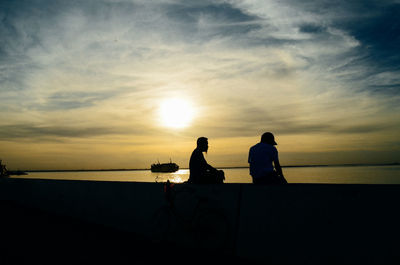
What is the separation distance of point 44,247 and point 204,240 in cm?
336

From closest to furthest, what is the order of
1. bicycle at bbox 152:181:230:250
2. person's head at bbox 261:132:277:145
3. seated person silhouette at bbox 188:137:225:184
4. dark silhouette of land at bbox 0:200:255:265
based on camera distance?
1. dark silhouette of land at bbox 0:200:255:265
2. bicycle at bbox 152:181:230:250
3. person's head at bbox 261:132:277:145
4. seated person silhouette at bbox 188:137:225:184

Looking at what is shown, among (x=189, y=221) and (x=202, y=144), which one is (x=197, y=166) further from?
(x=189, y=221)

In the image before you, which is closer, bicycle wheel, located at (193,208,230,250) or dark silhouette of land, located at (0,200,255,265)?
dark silhouette of land, located at (0,200,255,265)

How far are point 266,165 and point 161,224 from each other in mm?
2812

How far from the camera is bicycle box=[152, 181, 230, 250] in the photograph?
5.95m

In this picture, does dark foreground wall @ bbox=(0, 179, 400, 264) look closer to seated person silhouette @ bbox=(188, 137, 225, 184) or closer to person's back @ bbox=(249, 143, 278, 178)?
seated person silhouette @ bbox=(188, 137, 225, 184)

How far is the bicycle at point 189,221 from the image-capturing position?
19.5 feet

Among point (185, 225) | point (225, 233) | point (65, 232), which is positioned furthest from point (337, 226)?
point (65, 232)

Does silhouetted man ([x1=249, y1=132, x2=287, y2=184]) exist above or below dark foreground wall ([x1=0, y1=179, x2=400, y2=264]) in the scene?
above

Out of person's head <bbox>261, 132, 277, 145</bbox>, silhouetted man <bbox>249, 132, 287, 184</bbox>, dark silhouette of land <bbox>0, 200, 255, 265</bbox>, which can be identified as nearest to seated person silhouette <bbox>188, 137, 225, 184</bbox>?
silhouetted man <bbox>249, 132, 287, 184</bbox>

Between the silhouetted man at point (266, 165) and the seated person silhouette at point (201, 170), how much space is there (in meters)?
0.99

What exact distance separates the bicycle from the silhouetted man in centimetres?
131

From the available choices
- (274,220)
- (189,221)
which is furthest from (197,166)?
(274,220)

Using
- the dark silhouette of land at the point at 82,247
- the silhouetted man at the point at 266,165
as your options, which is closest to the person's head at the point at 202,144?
the silhouetted man at the point at 266,165
